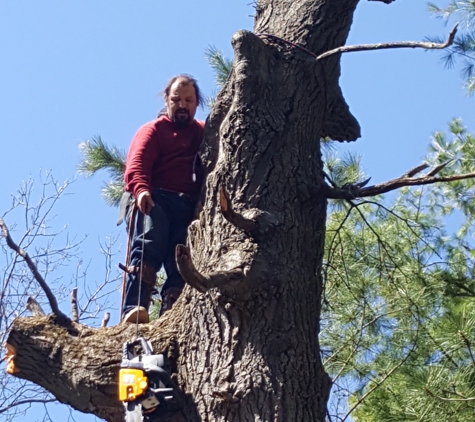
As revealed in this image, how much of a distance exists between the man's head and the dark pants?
38 cm

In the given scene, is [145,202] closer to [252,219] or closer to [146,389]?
[252,219]

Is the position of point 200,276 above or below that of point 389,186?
below

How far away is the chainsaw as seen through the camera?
2439mm

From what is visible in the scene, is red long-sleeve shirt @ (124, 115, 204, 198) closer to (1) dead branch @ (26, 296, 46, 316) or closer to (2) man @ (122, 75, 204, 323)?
(2) man @ (122, 75, 204, 323)

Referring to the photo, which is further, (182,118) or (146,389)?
(182,118)

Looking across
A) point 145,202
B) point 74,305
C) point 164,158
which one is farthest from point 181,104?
Answer: point 74,305

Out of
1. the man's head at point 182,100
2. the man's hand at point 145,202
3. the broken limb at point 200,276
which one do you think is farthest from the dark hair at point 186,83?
the broken limb at point 200,276

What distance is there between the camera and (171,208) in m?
3.36

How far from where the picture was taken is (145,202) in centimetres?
317

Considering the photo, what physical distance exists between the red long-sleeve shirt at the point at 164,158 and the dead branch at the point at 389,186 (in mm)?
611

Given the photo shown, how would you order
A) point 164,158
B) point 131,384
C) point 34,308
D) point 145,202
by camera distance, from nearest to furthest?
1. point 131,384
2. point 34,308
3. point 145,202
4. point 164,158

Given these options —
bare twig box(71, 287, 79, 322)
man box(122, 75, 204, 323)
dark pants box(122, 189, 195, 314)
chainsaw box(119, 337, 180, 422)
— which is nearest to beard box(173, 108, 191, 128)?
man box(122, 75, 204, 323)

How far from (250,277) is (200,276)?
0.23 m

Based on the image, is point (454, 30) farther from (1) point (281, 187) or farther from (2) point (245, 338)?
(2) point (245, 338)
